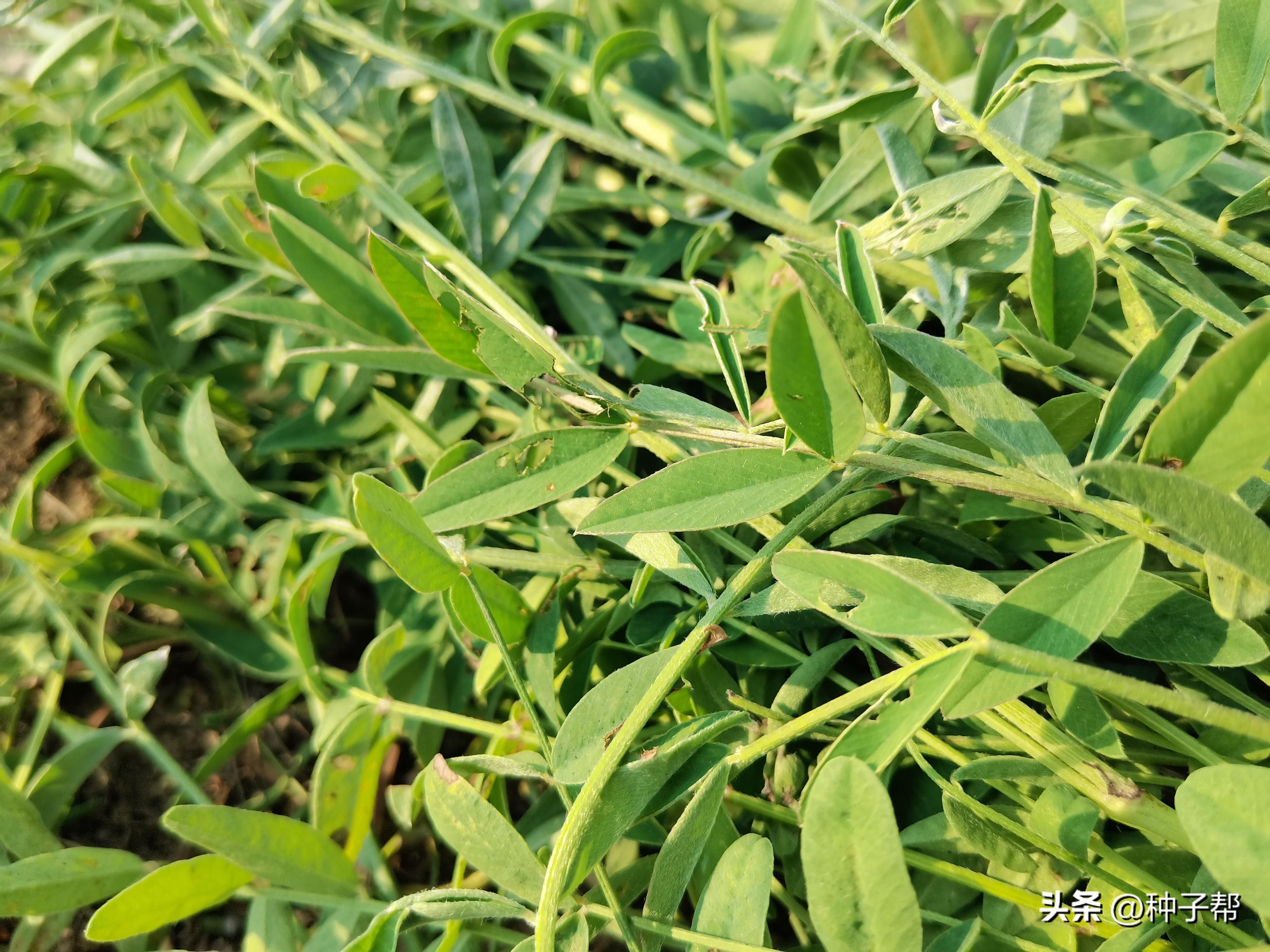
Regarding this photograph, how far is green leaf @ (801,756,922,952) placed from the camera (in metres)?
Result: 0.35

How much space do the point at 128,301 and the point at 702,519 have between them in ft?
2.43

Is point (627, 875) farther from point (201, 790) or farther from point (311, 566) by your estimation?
point (201, 790)

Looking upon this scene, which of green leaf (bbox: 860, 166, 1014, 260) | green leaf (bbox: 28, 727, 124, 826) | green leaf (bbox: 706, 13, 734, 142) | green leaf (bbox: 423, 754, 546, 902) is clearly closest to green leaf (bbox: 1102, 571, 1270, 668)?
green leaf (bbox: 860, 166, 1014, 260)

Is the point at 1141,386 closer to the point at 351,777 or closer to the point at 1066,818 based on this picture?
the point at 1066,818

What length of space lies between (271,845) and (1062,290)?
60cm

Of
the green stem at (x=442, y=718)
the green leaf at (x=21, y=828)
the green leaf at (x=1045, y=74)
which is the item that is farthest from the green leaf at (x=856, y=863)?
the green leaf at (x=21, y=828)

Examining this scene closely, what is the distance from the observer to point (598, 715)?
0.48 m

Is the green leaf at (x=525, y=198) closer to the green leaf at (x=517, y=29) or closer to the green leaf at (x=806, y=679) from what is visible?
the green leaf at (x=517, y=29)

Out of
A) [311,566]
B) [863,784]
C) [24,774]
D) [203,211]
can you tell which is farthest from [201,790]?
[863,784]

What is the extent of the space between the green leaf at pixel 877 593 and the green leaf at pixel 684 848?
0.11m

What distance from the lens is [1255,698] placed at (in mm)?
488

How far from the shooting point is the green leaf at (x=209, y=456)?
699 millimetres

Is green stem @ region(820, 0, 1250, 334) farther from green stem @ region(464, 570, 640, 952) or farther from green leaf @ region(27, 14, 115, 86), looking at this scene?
green leaf @ region(27, 14, 115, 86)

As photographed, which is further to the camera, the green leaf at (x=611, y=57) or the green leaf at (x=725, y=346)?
the green leaf at (x=611, y=57)
